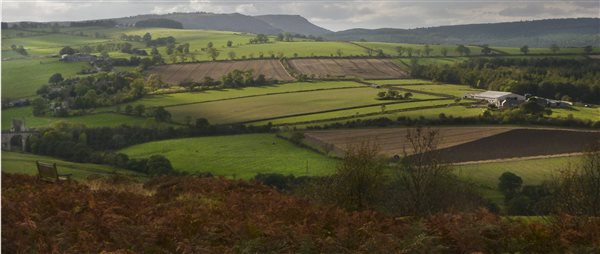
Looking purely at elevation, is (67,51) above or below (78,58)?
above

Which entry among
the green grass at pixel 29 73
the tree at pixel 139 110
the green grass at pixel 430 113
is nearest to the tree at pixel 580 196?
the green grass at pixel 430 113

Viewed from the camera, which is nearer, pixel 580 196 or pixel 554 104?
pixel 580 196

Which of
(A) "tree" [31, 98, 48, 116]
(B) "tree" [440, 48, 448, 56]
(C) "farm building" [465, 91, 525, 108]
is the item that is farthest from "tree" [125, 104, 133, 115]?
(B) "tree" [440, 48, 448, 56]

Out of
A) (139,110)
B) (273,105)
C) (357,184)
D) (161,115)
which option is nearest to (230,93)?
(273,105)

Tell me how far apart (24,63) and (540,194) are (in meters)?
86.3

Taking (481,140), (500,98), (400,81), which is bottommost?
(481,140)

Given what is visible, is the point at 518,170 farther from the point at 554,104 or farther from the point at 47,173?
the point at 47,173

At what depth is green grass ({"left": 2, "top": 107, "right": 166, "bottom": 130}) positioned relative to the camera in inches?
2249

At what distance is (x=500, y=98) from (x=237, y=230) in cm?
6385

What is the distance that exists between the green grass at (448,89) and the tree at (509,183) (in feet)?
124

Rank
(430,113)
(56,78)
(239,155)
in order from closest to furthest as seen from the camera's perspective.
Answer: (239,155)
(430,113)
(56,78)

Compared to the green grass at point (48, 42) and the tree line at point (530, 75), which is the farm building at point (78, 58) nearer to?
the green grass at point (48, 42)

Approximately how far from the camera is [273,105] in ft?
213

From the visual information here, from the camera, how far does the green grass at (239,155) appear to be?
139 feet
